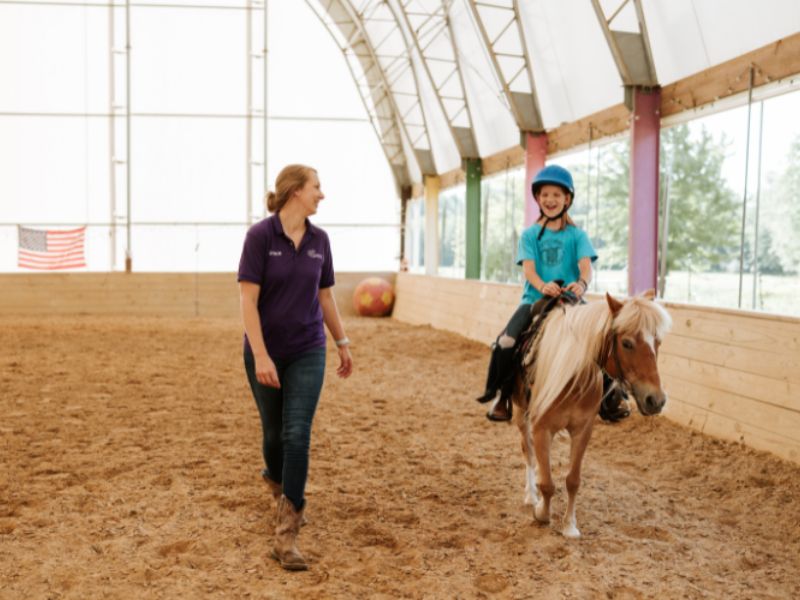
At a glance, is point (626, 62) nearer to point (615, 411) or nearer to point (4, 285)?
point (615, 411)

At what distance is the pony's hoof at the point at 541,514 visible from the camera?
11.8ft

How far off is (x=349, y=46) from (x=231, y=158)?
3632mm

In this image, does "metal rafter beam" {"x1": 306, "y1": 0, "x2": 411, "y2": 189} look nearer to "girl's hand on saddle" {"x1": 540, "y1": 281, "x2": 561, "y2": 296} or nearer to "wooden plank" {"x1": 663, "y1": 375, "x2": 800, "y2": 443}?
"wooden plank" {"x1": 663, "y1": 375, "x2": 800, "y2": 443}

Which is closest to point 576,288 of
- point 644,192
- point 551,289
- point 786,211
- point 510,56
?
point 551,289

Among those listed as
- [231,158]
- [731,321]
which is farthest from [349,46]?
[731,321]

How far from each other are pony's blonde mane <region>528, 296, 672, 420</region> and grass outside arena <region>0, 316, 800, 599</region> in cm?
64

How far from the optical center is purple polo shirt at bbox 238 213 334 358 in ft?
10.2

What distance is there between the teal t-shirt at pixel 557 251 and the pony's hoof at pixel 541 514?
999 mm

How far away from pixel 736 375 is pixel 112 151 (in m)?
15.5

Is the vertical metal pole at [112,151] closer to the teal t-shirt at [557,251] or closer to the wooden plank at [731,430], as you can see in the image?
the wooden plank at [731,430]

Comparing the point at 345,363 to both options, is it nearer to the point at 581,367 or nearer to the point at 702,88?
the point at 581,367

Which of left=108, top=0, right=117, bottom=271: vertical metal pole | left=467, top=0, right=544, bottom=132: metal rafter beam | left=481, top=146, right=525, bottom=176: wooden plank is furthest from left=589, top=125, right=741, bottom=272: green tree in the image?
left=108, top=0, right=117, bottom=271: vertical metal pole

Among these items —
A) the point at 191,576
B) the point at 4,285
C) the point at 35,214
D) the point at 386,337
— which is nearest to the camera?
the point at 191,576

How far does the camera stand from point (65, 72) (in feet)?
57.8
